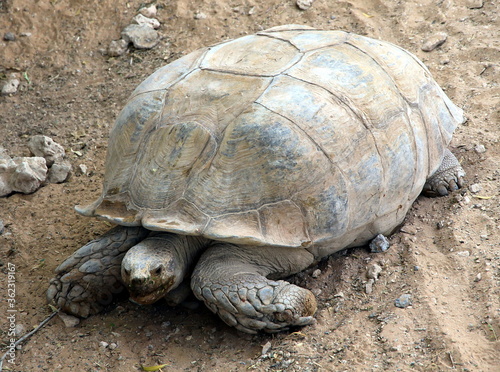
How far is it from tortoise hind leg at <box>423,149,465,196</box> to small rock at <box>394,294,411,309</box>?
1167 millimetres

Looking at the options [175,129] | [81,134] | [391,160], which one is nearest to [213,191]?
[175,129]

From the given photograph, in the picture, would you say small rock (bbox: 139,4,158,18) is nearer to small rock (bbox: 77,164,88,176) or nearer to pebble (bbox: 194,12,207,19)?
pebble (bbox: 194,12,207,19)

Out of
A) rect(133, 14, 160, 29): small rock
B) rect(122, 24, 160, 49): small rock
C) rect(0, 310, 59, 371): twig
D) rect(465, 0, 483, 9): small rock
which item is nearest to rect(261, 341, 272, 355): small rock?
rect(0, 310, 59, 371): twig

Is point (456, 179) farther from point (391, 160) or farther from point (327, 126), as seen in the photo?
point (327, 126)

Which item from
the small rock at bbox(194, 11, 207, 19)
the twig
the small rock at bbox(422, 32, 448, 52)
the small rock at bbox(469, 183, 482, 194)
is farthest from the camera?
the small rock at bbox(194, 11, 207, 19)

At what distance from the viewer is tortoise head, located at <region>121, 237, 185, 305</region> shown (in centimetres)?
315

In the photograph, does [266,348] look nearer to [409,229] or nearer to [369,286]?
[369,286]

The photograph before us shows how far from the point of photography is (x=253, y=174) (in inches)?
128

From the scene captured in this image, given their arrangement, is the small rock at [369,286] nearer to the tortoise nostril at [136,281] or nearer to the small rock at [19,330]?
the tortoise nostril at [136,281]

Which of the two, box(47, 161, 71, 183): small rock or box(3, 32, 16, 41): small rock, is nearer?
box(47, 161, 71, 183): small rock

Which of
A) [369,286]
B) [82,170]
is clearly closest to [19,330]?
[82,170]

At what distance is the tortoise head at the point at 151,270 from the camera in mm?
3146

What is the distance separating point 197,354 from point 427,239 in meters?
1.71

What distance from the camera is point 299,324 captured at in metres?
3.23
